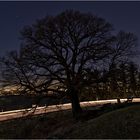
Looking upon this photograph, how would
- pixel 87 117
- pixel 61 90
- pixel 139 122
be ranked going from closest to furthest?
pixel 139 122 < pixel 87 117 < pixel 61 90

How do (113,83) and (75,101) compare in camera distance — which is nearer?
(113,83)

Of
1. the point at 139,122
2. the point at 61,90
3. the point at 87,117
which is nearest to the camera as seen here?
the point at 139,122

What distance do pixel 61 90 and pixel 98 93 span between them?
11.4 ft

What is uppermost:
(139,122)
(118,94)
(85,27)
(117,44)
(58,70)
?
(85,27)

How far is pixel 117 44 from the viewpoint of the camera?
26219 millimetres

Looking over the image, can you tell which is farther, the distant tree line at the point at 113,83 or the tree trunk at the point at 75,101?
the tree trunk at the point at 75,101

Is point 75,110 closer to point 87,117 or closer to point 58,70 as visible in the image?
point 87,117

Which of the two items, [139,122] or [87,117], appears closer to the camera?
[139,122]

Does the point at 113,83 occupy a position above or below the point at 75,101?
above

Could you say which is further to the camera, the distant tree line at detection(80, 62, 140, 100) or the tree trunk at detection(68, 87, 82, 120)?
the tree trunk at detection(68, 87, 82, 120)

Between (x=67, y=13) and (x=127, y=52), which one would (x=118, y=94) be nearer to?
(x=127, y=52)

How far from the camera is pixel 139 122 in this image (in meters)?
16.2

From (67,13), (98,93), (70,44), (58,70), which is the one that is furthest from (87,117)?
(67,13)

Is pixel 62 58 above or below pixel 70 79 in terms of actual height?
above
